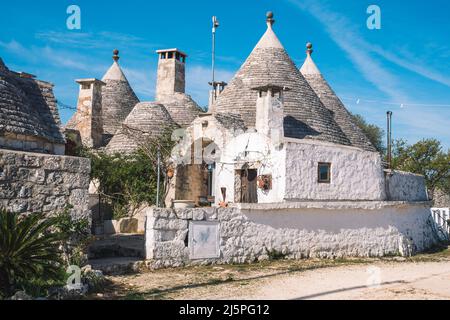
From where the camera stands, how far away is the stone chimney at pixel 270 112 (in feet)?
48.6

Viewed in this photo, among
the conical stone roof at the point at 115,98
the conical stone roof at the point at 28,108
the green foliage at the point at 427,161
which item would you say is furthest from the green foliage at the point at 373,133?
the conical stone roof at the point at 28,108

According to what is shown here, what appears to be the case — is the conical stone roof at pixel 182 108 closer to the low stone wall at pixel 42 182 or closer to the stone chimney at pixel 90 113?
the stone chimney at pixel 90 113

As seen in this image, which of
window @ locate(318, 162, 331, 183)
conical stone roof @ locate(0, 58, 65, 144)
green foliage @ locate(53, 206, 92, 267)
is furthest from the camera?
window @ locate(318, 162, 331, 183)

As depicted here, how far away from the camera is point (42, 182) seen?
357 inches

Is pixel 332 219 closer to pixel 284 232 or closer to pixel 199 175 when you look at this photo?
pixel 284 232

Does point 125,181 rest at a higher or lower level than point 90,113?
lower

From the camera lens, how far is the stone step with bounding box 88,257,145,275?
9.62 meters

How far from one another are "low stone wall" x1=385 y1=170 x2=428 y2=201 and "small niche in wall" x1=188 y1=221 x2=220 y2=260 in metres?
6.82

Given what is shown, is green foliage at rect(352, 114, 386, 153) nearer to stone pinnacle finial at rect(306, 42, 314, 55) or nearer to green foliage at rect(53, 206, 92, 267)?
stone pinnacle finial at rect(306, 42, 314, 55)

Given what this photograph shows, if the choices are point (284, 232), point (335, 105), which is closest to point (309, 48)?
point (335, 105)

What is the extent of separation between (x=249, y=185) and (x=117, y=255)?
4.67 meters

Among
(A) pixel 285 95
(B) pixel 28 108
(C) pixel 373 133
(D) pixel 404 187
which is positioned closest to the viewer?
(B) pixel 28 108

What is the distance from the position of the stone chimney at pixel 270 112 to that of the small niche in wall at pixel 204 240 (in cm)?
434

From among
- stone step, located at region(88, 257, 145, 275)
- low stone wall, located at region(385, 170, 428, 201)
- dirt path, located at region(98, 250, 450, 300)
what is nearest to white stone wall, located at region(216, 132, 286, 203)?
dirt path, located at region(98, 250, 450, 300)
